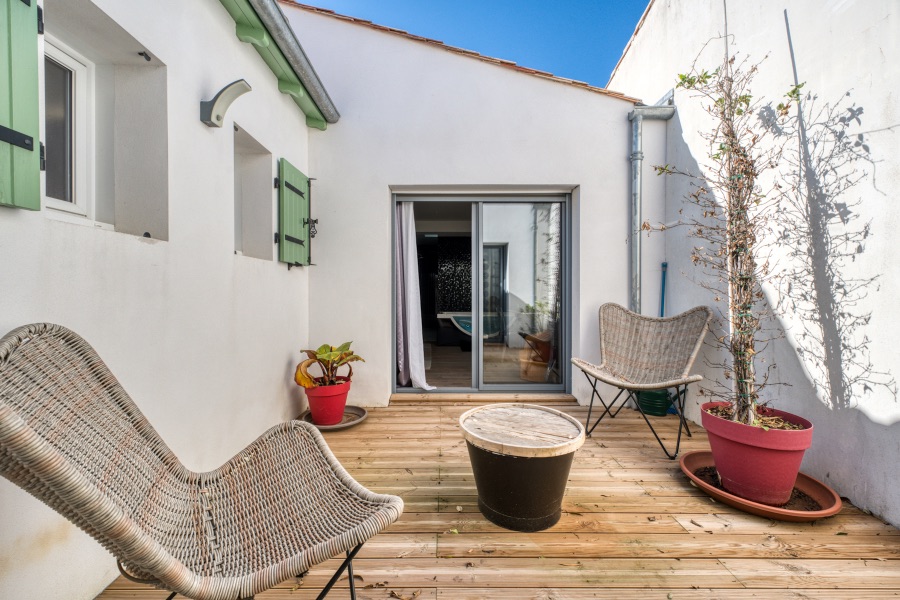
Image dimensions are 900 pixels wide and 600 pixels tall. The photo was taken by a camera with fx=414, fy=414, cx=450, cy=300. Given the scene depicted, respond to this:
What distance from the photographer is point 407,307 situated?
4031 millimetres

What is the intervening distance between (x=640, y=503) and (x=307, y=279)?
2.98 metres

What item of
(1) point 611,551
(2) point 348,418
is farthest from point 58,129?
(1) point 611,551

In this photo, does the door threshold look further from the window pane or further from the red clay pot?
the window pane

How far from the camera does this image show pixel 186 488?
132 centimetres

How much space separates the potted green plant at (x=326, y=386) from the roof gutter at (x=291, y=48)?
1918mm

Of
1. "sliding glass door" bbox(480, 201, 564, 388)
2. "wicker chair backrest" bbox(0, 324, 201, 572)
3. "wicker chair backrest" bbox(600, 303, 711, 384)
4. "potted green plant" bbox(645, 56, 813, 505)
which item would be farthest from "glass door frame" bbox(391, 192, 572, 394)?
"wicker chair backrest" bbox(0, 324, 201, 572)

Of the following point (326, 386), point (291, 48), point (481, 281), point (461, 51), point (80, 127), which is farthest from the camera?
point (481, 281)

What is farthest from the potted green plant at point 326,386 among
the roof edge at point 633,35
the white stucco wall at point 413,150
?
the roof edge at point 633,35

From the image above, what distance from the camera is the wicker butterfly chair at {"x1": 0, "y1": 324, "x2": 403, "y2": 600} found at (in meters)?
0.81

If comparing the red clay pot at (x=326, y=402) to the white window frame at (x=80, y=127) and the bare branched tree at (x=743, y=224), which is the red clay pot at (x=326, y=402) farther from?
the bare branched tree at (x=743, y=224)

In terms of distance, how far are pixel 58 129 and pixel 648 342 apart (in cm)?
362

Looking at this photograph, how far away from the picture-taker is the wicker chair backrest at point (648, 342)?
306 centimetres

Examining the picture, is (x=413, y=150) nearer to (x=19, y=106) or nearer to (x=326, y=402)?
(x=326, y=402)

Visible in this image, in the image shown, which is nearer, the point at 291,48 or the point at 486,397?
the point at 291,48
